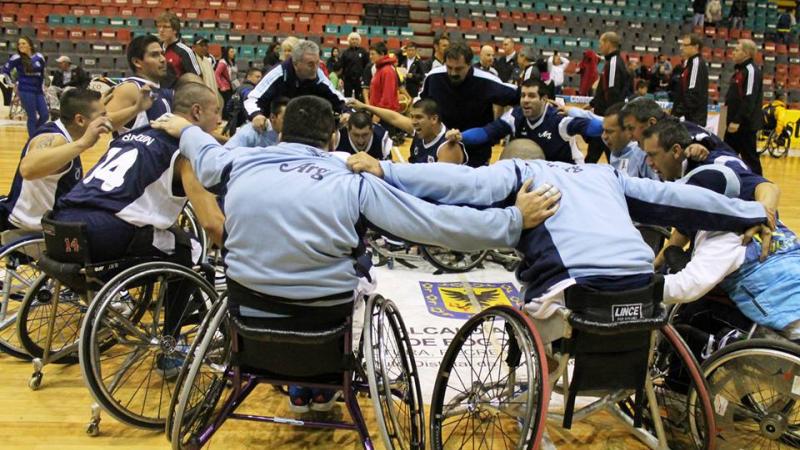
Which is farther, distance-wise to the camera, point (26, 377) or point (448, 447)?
point (26, 377)

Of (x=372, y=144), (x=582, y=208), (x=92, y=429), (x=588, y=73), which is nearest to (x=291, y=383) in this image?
(x=92, y=429)

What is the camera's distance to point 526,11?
1891 cm

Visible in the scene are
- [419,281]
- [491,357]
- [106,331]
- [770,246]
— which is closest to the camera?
[770,246]

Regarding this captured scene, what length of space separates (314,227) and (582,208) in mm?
800

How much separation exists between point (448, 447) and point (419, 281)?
6.14 feet

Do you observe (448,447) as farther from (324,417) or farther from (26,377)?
(26,377)

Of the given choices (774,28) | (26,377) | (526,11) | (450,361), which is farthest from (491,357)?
(774,28)

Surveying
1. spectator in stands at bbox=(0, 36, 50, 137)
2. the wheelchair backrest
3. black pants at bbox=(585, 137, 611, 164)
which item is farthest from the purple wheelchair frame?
spectator in stands at bbox=(0, 36, 50, 137)

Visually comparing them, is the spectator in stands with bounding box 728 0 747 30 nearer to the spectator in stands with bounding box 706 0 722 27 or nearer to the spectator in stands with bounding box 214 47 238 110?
the spectator in stands with bounding box 706 0 722 27

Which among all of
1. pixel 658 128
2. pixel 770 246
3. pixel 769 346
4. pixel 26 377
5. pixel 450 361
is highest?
pixel 658 128

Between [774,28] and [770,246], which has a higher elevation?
[774,28]

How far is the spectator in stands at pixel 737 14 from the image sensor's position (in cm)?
1955

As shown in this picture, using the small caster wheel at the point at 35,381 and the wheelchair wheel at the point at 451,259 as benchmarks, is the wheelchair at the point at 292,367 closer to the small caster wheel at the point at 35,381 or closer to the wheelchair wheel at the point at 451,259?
the small caster wheel at the point at 35,381

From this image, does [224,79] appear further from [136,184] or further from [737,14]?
[737,14]
